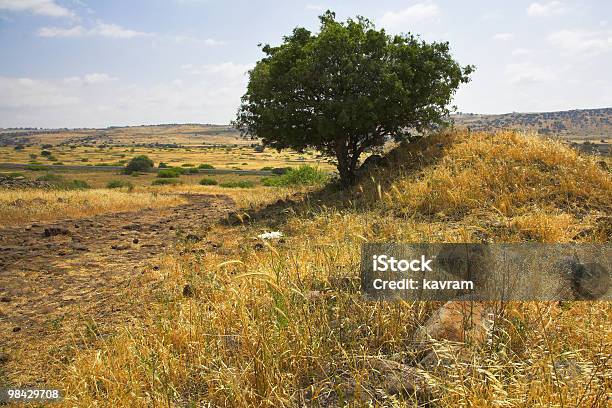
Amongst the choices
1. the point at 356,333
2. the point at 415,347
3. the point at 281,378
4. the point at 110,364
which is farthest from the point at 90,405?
the point at 415,347

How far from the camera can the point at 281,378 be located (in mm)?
2729

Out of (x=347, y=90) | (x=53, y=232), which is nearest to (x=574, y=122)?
(x=347, y=90)

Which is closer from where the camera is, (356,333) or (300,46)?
(356,333)

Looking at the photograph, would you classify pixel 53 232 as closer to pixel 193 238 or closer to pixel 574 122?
pixel 193 238

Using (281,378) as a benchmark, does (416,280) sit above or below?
above

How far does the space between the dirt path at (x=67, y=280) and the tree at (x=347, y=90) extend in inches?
187

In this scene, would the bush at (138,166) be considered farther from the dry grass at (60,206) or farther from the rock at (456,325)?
the rock at (456,325)

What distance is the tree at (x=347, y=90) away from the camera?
46.0 feet

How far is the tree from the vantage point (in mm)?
14031

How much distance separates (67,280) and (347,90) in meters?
10.5

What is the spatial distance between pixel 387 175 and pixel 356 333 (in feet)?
36.2

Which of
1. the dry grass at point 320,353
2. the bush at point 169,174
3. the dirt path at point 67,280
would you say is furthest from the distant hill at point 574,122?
the dry grass at point 320,353

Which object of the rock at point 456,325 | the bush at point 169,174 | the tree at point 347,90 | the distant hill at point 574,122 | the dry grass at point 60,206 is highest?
the distant hill at point 574,122

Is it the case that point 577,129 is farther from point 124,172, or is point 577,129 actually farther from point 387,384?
point 387,384
